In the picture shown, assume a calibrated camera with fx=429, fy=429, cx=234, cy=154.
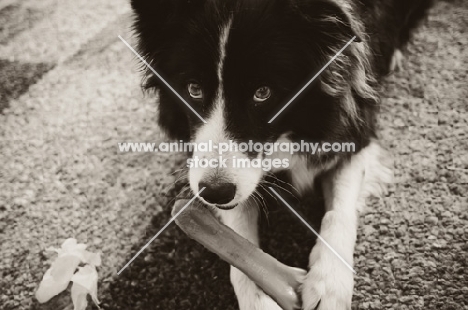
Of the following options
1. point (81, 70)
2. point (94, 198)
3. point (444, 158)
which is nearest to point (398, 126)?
point (444, 158)

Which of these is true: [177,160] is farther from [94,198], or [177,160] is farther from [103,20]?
[103,20]

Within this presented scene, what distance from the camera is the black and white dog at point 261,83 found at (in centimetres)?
138

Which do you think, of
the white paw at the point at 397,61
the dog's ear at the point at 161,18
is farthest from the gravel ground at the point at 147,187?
the dog's ear at the point at 161,18

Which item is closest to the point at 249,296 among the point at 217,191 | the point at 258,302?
the point at 258,302

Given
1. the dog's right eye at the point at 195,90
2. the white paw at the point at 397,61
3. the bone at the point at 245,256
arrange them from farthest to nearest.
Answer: the white paw at the point at 397,61
the dog's right eye at the point at 195,90
the bone at the point at 245,256

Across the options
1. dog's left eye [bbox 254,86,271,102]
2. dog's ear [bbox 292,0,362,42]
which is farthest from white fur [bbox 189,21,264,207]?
dog's ear [bbox 292,0,362,42]

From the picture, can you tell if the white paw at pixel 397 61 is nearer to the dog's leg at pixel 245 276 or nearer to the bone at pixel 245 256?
the dog's leg at pixel 245 276

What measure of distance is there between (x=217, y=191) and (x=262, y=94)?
1.17 ft

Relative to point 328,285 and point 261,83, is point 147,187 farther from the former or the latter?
point 328,285

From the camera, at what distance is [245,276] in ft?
4.74

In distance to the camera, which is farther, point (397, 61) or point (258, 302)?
point (397, 61)

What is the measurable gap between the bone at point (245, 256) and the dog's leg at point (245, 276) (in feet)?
0.32

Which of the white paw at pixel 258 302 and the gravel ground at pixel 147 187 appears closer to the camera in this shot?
the white paw at pixel 258 302

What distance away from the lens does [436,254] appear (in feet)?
5.14
